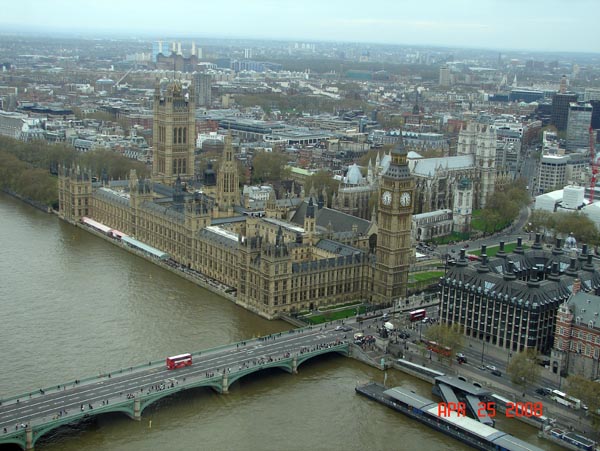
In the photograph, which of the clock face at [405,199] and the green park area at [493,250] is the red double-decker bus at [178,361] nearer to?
the clock face at [405,199]

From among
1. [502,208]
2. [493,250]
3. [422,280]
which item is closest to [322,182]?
[502,208]

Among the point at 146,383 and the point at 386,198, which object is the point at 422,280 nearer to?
the point at 386,198

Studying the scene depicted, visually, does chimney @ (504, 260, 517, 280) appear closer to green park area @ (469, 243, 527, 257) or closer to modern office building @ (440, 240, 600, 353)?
modern office building @ (440, 240, 600, 353)

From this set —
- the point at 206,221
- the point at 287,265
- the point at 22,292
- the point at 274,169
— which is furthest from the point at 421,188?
the point at 22,292

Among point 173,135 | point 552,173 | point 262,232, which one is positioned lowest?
point 552,173

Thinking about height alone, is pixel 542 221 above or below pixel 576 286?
below

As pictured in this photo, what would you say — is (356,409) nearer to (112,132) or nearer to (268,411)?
(268,411)

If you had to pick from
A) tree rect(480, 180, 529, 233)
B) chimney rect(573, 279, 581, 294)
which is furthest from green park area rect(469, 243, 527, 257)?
chimney rect(573, 279, 581, 294)
